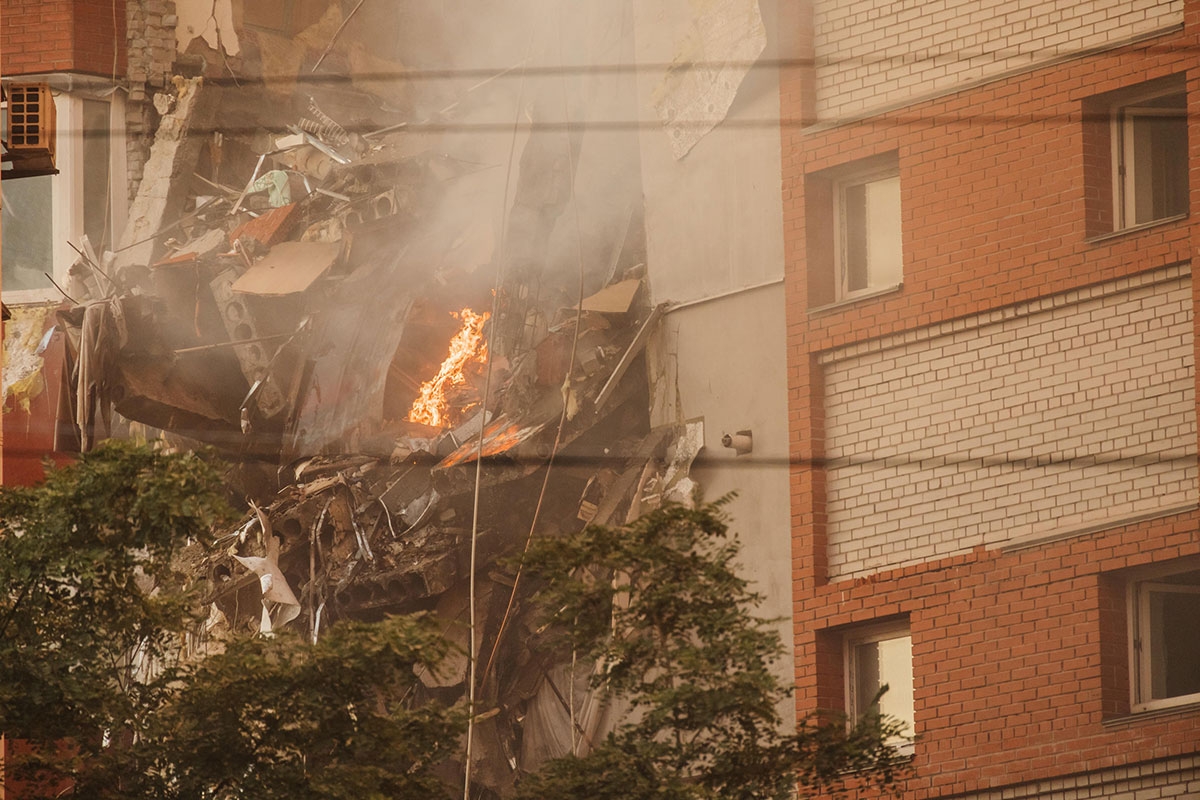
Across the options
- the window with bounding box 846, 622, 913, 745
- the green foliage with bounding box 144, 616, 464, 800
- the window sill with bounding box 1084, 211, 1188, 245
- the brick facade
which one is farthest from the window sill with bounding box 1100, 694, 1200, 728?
the green foliage with bounding box 144, 616, 464, 800

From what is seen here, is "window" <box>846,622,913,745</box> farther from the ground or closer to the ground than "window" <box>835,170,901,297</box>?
closer to the ground

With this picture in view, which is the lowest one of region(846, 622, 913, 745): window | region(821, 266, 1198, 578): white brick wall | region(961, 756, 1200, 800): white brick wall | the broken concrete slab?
region(961, 756, 1200, 800): white brick wall

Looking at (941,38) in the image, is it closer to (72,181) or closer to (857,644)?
(857,644)

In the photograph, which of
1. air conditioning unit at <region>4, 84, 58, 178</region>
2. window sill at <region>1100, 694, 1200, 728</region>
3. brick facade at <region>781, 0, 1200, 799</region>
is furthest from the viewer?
air conditioning unit at <region>4, 84, 58, 178</region>

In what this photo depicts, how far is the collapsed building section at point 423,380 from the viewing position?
19.1 m

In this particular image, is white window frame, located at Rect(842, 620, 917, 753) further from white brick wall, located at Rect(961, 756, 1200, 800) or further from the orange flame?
the orange flame

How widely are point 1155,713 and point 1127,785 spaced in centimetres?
55

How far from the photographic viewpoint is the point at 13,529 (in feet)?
36.4

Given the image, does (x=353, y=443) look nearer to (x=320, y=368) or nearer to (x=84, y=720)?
(x=320, y=368)

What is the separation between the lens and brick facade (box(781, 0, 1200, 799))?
15.0 m

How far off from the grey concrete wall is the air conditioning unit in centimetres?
627

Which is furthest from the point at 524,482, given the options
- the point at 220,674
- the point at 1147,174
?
the point at 220,674

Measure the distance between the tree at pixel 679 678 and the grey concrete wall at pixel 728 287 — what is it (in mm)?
5883

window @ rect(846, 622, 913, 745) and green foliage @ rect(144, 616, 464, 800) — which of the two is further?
window @ rect(846, 622, 913, 745)
